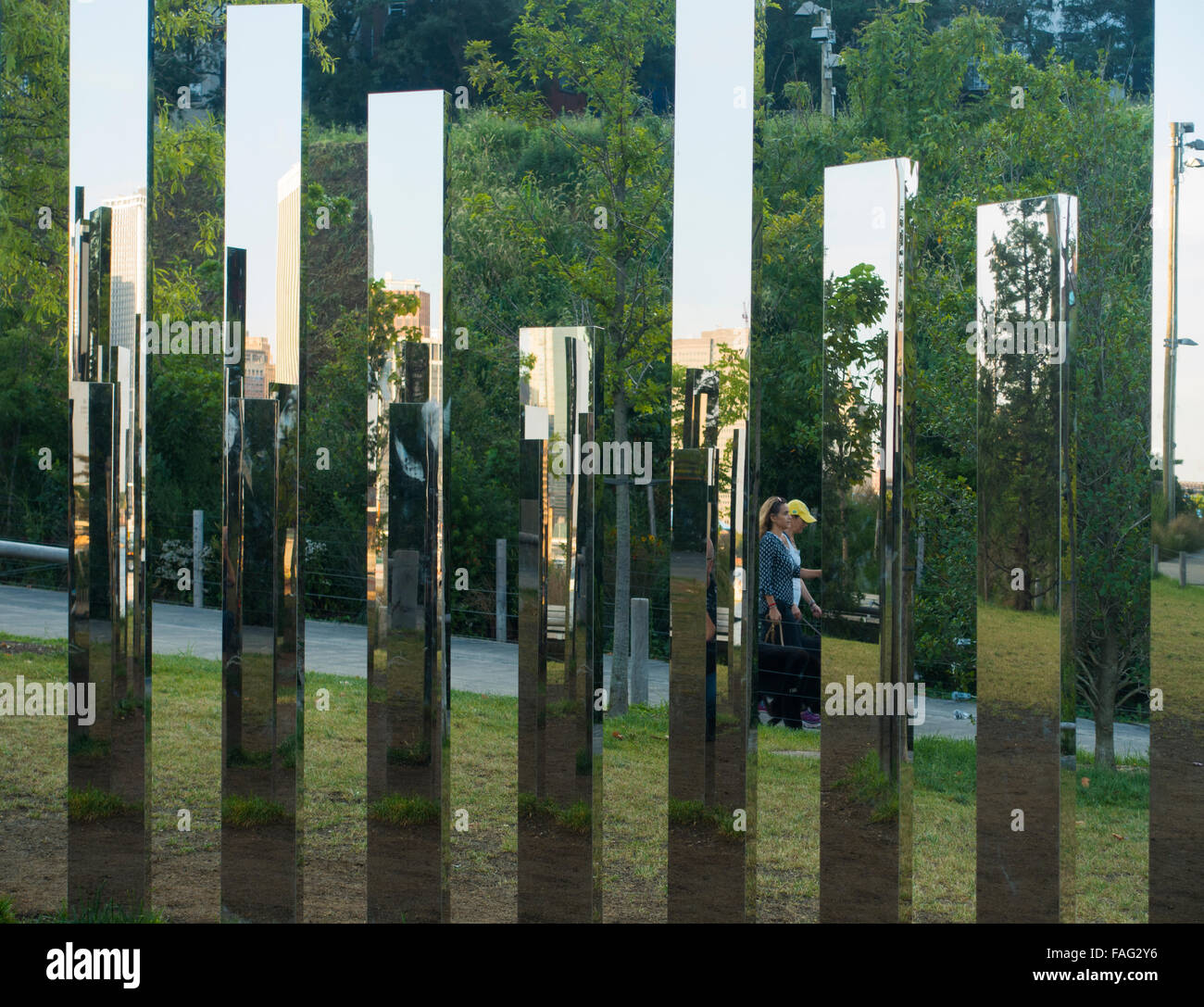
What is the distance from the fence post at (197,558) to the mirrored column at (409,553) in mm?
9982

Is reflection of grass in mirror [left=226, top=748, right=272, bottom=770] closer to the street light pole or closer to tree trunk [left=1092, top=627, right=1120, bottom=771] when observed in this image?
the street light pole

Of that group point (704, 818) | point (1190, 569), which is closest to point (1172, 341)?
point (1190, 569)

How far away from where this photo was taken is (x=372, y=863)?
12.4ft

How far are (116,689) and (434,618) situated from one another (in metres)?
1.11

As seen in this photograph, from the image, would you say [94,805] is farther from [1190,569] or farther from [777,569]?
[777,569]

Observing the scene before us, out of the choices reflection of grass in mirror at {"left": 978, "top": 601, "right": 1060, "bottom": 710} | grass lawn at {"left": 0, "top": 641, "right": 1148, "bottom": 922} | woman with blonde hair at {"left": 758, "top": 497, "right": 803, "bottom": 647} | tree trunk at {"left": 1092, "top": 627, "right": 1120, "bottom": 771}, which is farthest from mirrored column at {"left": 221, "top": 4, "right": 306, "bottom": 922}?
tree trunk at {"left": 1092, "top": 627, "right": 1120, "bottom": 771}

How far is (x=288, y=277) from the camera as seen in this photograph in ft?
12.7

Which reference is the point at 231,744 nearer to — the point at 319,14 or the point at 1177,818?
the point at 1177,818

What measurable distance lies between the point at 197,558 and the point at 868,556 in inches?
436

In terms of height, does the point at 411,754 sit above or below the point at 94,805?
above

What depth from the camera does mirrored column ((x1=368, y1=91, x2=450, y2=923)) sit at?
12.3ft

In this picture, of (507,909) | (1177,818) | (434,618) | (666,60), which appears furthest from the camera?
(666,60)

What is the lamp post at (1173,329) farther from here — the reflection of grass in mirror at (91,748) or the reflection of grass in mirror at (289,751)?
the reflection of grass in mirror at (91,748)
